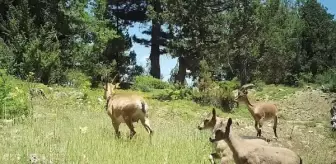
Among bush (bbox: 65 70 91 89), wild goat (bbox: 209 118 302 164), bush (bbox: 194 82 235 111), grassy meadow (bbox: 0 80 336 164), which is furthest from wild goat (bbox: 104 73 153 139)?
bush (bbox: 65 70 91 89)

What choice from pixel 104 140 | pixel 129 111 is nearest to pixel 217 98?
pixel 129 111

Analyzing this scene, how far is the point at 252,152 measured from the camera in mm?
7355

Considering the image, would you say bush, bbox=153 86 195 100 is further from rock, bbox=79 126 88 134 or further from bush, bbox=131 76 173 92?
rock, bbox=79 126 88 134

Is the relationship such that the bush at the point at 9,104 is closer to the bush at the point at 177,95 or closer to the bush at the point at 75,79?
the bush at the point at 177,95

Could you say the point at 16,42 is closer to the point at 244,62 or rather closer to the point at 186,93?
the point at 186,93

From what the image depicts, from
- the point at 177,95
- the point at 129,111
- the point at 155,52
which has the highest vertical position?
the point at 155,52

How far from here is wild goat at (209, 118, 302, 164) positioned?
724cm

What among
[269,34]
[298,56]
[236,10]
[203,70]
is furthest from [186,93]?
[298,56]

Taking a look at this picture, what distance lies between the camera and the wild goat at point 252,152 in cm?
724

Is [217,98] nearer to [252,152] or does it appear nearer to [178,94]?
[178,94]

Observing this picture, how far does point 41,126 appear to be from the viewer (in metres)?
10.6

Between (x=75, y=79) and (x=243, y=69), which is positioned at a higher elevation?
(x=243, y=69)

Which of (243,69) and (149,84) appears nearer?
(149,84)

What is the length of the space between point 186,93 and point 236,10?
13.3 meters
